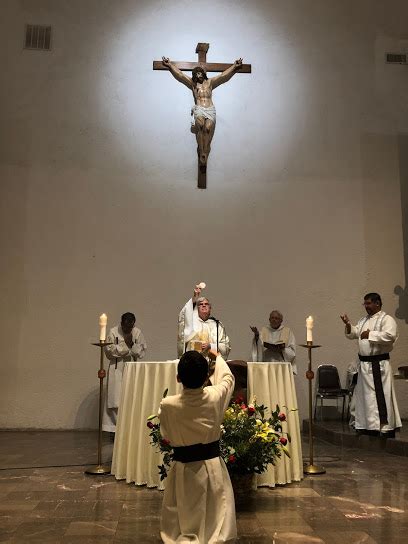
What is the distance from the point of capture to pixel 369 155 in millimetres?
10008

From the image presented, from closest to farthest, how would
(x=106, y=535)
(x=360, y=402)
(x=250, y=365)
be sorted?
(x=106, y=535) → (x=250, y=365) → (x=360, y=402)

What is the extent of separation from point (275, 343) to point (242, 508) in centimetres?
462

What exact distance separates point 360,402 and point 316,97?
17.2 ft

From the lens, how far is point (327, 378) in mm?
9164

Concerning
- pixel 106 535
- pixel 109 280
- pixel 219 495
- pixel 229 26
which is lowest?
pixel 106 535

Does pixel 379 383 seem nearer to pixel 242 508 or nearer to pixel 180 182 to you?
pixel 242 508

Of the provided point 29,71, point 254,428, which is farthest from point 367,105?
point 254,428

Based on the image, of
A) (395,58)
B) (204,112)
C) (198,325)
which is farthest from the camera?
(395,58)

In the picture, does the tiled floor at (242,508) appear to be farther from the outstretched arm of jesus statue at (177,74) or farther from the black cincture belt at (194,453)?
the outstretched arm of jesus statue at (177,74)

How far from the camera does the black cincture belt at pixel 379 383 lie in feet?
23.5

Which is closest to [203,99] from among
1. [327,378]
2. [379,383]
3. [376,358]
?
[327,378]

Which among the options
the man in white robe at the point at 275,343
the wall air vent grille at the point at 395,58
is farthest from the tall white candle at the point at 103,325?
the wall air vent grille at the point at 395,58

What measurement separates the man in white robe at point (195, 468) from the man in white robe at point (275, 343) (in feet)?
17.8

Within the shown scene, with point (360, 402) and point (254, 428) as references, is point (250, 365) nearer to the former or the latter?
point (254, 428)
